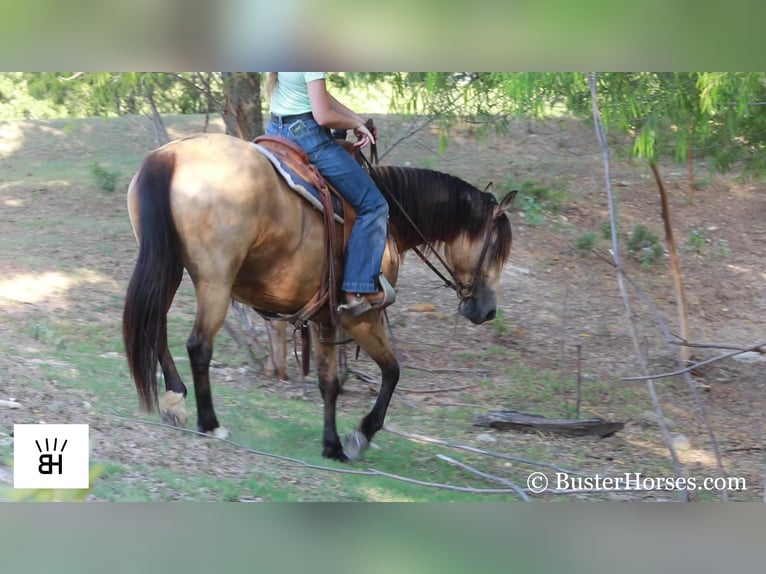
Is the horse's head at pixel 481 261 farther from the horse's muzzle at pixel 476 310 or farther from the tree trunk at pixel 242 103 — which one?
the tree trunk at pixel 242 103

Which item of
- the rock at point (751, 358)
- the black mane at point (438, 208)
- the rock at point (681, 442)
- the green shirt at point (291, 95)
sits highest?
the green shirt at point (291, 95)

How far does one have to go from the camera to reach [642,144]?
612 cm

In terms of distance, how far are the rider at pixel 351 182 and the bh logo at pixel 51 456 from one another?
1911mm

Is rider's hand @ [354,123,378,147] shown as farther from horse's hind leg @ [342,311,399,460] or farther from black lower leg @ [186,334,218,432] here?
black lower leg @ [186,334,218,432]

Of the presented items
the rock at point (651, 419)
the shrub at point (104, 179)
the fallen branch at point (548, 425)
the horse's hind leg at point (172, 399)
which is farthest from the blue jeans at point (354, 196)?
the shrub at point (104, 179)

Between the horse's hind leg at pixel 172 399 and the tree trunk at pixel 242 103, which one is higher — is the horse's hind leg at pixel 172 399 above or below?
below

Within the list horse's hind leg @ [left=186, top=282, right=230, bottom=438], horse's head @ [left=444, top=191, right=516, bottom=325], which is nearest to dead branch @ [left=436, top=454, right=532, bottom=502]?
horse's head @ [left=444, top=191, right=516, bottom=325]

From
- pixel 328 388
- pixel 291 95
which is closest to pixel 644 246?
pixel 328 388

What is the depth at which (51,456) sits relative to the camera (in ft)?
14.9

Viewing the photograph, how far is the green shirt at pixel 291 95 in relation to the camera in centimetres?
543

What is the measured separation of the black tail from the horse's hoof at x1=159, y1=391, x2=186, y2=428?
46 cm

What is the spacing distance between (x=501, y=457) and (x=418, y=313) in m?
4.38
